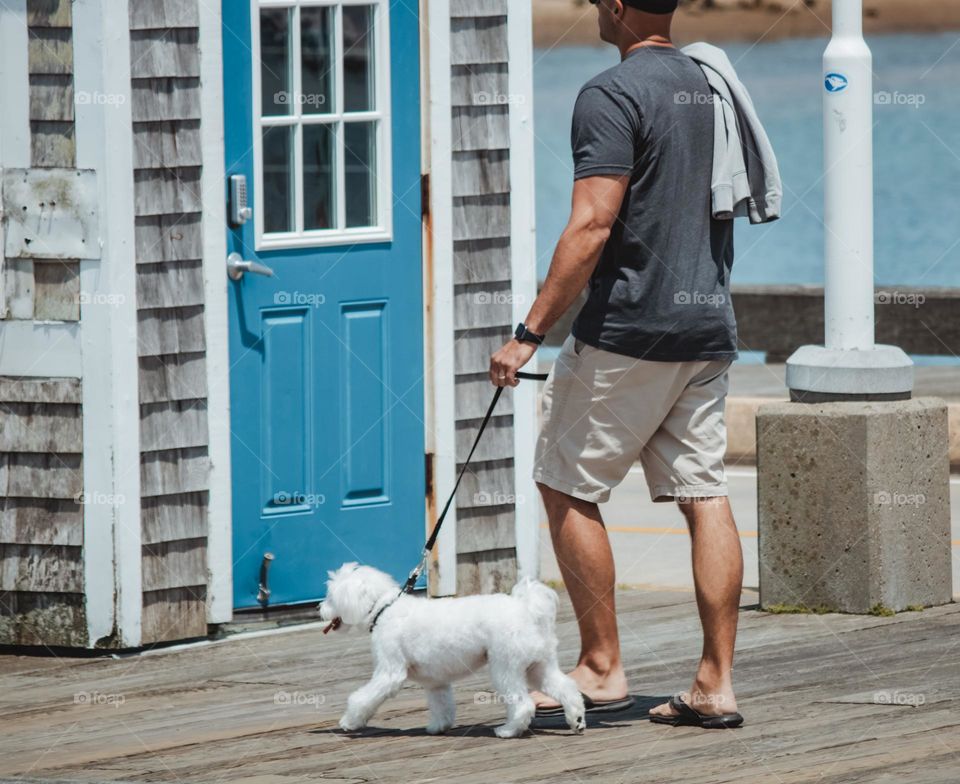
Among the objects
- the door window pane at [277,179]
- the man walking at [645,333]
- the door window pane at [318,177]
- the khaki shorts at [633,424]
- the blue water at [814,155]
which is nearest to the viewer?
the man walking at [645,333]

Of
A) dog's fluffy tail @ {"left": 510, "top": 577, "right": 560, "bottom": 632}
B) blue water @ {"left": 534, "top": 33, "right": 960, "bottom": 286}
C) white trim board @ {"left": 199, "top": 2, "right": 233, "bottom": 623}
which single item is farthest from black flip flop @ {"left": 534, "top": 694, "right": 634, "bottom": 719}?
blue water @ {"left": 534, "top": 33, "right": 960, "bottom": 286}

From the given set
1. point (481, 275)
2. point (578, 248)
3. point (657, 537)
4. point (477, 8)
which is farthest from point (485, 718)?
point (657, 537)

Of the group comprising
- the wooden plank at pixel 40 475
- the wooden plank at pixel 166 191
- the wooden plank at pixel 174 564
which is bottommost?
the wooden plank at pixel 174 564

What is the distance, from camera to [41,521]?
20.6 ft

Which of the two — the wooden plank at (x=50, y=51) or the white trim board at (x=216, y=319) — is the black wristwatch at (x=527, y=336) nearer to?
the white trim board at (x=216, y=319)

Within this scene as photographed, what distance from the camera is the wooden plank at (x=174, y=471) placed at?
627cm

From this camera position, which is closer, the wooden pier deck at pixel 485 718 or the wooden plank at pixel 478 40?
the wooden pier deck at pixel 485 718

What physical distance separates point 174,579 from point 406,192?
5.31ft

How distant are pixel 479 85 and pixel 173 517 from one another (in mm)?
1939

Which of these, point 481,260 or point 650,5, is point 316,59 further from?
point 650,5

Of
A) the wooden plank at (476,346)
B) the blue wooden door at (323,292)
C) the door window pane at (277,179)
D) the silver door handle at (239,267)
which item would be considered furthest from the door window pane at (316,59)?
the wooden plank at (476,346)

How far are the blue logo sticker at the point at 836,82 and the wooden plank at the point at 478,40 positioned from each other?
1181 mm

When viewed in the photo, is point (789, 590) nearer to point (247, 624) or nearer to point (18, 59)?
point (247, 624)

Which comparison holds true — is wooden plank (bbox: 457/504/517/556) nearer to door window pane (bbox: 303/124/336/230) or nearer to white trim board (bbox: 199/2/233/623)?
white trim board (bbox: 199/2/233/623)
